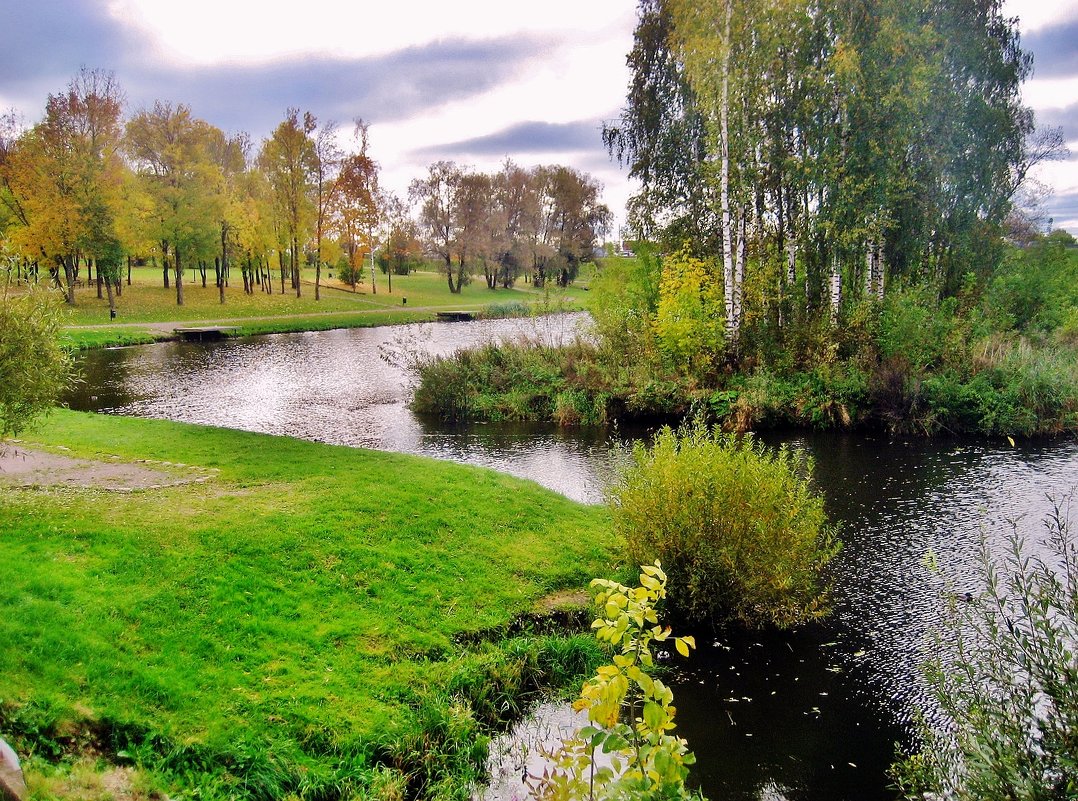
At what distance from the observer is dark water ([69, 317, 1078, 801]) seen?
6.36m

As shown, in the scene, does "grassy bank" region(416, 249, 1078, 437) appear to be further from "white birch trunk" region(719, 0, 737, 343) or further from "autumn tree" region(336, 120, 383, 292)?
"autumn tree" region(336, 120, 383, 292)

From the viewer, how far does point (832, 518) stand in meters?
12.1

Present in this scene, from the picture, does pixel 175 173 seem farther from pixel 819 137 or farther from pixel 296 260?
pixel 819 137

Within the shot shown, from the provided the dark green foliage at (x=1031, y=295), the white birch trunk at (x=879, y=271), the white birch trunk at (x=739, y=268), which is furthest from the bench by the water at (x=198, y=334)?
the dark green foliage at (x=1031, y=295)

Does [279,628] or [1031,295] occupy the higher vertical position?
[1031,295]

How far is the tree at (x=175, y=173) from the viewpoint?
4384 centimetres

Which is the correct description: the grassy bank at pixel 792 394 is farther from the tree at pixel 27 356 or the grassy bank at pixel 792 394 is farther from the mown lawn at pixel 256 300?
the tree at pixel 27 356

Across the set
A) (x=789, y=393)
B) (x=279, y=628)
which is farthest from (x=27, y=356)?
(x=789, y=393)

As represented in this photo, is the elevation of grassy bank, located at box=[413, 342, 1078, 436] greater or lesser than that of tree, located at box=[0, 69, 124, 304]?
lesser

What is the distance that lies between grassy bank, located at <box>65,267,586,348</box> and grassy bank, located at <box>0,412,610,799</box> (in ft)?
52.6

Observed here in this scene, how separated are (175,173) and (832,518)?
4635 centimetres

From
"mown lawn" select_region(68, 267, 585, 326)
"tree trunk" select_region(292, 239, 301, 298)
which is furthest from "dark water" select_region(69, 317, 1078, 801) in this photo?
"tree trunk" select_region(292, 239, 301, 298)

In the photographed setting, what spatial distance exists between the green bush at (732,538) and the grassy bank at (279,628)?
4.76ft

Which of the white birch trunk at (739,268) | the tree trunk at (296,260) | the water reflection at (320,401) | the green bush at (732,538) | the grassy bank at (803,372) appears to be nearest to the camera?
the green bush at (732,538)
